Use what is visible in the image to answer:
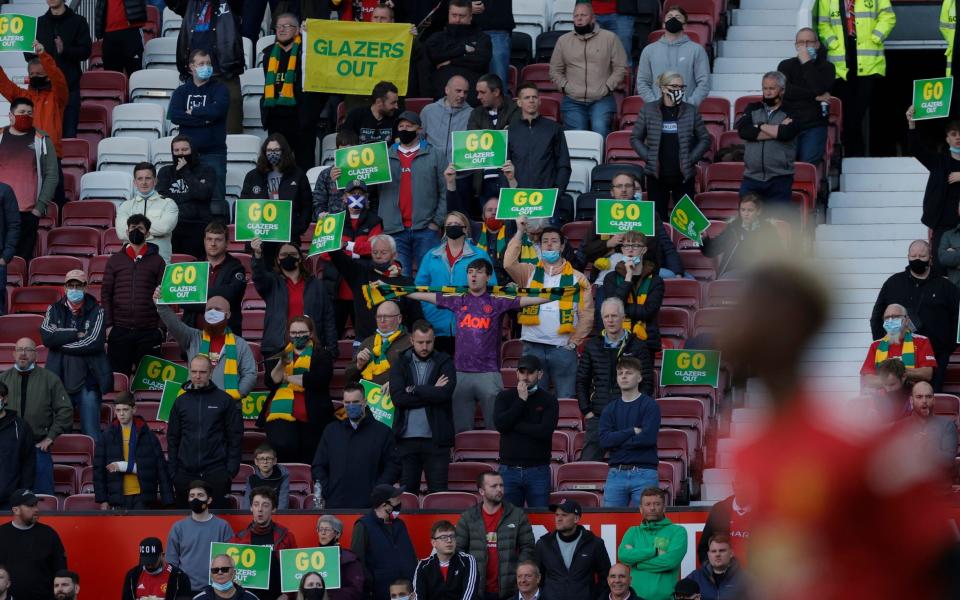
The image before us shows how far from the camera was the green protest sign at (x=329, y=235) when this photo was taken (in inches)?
540

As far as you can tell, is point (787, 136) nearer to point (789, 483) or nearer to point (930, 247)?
point (930, 247)

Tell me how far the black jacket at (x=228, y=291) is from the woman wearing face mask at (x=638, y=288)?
2982 mm

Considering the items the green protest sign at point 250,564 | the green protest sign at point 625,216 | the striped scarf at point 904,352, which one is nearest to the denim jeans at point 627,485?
the striped scarf at point 904,352

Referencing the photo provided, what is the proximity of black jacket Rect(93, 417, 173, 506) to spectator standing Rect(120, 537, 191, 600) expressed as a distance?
815mm

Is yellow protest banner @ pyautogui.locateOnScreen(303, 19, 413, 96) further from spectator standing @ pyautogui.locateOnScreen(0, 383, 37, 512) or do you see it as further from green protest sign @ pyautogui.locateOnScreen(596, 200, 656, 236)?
spectator standing @ pyautogui.locateOnScreen(0, 383, 37, 512)

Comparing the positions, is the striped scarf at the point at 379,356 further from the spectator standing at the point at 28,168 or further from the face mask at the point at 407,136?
the spectator standing at the point at 28,168

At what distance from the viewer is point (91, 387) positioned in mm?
13703

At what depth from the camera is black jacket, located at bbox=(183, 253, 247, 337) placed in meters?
13.9

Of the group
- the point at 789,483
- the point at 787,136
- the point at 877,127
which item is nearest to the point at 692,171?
the point at 787,136

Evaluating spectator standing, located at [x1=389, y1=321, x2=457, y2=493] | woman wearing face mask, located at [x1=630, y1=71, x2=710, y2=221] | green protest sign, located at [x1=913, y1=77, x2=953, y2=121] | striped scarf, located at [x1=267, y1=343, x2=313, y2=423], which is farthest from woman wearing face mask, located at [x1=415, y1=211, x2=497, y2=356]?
green protest sign, located at [x1=913, y1=77, x2=953, y2=121]

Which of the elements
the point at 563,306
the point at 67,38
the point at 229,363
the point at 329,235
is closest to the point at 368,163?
the point at 329,235

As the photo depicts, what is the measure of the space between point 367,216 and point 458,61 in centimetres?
236

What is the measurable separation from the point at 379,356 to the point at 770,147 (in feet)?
13.2

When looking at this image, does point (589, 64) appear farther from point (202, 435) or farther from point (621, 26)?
point (202, 435)
